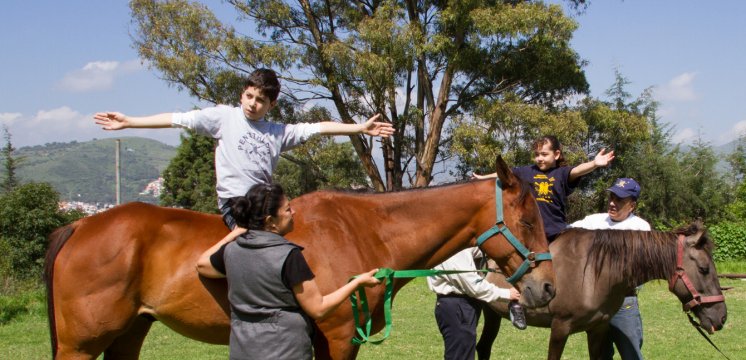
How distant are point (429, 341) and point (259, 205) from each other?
7232 mm

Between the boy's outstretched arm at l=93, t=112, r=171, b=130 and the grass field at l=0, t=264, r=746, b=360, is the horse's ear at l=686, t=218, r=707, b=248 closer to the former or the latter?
the grass field at l=0, t=264, r=746, b=360

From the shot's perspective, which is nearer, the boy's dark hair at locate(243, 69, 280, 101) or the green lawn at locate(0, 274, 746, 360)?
the boy's dark hair at locate(243, 69, 280, 101)

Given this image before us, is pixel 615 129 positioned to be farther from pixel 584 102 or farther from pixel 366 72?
pixel 366 72

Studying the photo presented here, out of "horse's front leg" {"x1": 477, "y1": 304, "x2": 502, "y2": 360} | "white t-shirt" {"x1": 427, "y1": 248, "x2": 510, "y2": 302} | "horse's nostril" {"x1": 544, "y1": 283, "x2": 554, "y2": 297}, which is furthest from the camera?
"horse's front leg" {"x1": 477, "y1": 304, "x2": 502, "y2": 360}

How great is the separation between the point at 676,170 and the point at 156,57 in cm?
2877

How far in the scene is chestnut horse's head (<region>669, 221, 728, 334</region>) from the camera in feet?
19.3

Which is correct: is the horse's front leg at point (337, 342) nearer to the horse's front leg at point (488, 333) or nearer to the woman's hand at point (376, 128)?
the woman's hand at point (376, 128)

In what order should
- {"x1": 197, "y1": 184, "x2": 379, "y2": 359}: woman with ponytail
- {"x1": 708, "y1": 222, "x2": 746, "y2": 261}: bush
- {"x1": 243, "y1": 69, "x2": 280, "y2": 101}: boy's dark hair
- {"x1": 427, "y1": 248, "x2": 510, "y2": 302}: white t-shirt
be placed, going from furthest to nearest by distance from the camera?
{"x1": 708, "y1": 222, "x2": 746, "y2": 261}: bush < {"x1": 427, "y1": 248, "x2": 510, "y2": 302}: white t-shirt < {"x1": 243, "y1": 69, "x2": 280, "y2": 101}: boy's dark hair < {"x1": 197, "y1": 184, "x2": 379, "y2": 359}: woman with ponytail

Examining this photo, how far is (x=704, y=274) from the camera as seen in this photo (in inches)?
232

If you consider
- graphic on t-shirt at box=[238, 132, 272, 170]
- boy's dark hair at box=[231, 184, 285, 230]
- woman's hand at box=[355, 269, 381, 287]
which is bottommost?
woman's hand at box=[355, 269, 381, 287]

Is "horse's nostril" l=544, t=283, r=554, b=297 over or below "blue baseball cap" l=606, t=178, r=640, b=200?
below

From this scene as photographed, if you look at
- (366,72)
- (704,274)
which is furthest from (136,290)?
(366,72)

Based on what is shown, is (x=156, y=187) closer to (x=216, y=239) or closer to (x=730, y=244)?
(x=730, y=244)

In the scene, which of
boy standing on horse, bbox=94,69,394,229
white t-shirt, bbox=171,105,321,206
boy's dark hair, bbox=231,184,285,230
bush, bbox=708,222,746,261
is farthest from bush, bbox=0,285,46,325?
bush, bbox=708,222,746,261
